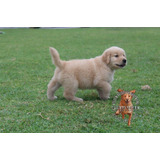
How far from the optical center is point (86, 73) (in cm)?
423

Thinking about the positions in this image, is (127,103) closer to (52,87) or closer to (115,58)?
(115,58)

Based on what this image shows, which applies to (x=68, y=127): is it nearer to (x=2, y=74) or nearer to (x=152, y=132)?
(x=152, y=132)

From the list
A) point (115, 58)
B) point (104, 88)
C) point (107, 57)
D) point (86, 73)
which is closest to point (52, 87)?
point (86, 73)

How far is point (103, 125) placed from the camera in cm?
333

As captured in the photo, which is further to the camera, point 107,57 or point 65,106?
point 107,57

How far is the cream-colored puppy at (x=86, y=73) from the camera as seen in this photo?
13.6ft

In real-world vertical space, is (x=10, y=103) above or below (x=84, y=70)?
below

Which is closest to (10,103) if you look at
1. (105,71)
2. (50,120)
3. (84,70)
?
(50,120)

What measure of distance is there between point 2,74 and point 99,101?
310cm

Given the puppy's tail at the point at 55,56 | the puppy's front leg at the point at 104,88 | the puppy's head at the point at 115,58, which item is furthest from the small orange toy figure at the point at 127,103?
the puppy's tail at the point at 55,56

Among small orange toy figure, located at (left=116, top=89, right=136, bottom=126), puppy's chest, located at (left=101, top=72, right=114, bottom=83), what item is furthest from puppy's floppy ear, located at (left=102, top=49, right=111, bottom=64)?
small orange toy figure, located at (left=116, top=89, right=136, bottom=126)

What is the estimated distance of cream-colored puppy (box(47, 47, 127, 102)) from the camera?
4160mm

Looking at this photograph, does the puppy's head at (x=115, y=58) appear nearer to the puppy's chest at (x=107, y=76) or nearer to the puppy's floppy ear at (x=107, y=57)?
the puppy's floppy ear at (x=107, y=57)

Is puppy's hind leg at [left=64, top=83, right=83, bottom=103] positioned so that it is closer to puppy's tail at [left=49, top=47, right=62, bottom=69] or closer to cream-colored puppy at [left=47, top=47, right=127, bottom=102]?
cream-colored puppy at [left=47, top=47, right=127, bottom=102]
